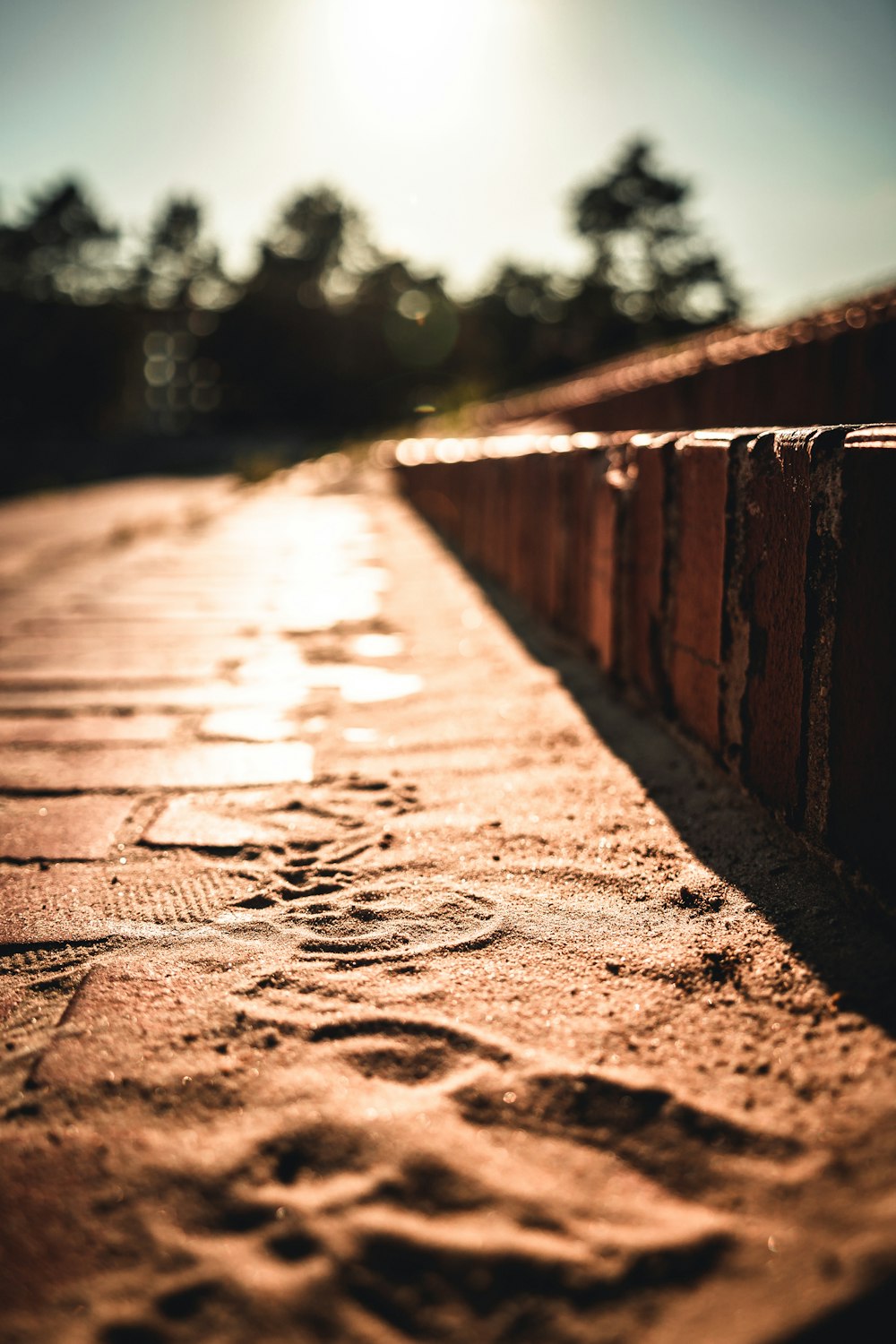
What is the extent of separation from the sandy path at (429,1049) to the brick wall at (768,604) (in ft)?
0.46

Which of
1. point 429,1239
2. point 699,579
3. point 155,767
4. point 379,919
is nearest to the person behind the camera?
point 429,1239

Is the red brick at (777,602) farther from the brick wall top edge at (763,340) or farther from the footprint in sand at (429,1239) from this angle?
the brick wall top edge at (763,340)

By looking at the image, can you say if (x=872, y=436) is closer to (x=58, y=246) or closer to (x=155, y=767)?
(x=155, y=767)

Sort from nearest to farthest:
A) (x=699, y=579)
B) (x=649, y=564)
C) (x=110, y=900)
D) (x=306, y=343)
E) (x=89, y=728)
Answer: (x=110, y=900), (x=699, y=579), (x=649, y=564), (x=89, y=728), (x=306, y=343)

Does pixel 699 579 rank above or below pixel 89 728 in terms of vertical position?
above

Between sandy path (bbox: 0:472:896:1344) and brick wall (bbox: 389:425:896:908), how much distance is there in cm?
14

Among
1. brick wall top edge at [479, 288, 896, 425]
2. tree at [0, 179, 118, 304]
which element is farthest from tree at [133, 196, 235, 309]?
brick wall top edge at [479, 288, 896, 425]

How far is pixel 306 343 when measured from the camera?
30.4 m

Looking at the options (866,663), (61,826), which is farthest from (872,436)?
(61,826)

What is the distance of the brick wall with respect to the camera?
1.32 m

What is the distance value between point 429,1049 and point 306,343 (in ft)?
104

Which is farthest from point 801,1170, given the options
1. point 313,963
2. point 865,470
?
point 865,470

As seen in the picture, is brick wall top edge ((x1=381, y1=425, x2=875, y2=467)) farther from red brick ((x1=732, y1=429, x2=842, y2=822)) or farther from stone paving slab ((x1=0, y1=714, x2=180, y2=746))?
stone paving slab ((x1=0, y1=714, x2=180, y2=746))

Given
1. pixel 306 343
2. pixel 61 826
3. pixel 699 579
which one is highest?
pixel 306 343
